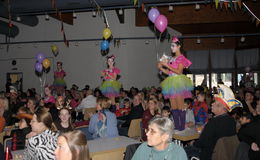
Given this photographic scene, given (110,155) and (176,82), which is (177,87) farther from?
(110,155)

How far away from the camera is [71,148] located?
6.46ft

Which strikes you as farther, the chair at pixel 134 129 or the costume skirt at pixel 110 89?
the costume skirt at pixel 110 89

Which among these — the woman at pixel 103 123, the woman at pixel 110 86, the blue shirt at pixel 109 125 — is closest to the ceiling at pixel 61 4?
the woman at pixel 110 86

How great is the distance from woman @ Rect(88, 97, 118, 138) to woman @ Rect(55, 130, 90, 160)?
2071 millimetres

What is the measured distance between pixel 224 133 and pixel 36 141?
2.03 metres

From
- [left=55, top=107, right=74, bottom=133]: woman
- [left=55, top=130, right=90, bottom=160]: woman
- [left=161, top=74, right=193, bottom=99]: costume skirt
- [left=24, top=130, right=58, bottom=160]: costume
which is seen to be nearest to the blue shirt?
[left=55, top=107, right=74, bottom=133]: woman

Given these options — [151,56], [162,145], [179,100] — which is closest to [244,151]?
[162,145]

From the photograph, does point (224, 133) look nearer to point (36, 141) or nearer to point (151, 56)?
point (36, 141)

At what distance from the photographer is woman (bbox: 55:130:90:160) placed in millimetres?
1958

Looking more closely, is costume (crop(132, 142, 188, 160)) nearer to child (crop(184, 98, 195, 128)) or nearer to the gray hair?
the gray hair

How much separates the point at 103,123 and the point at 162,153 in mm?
1844

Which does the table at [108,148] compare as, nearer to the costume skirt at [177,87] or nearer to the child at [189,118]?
the child at [189,118]

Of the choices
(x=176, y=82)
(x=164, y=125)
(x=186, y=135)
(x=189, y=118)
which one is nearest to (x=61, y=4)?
(x=176, y=82)

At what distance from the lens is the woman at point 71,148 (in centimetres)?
196
